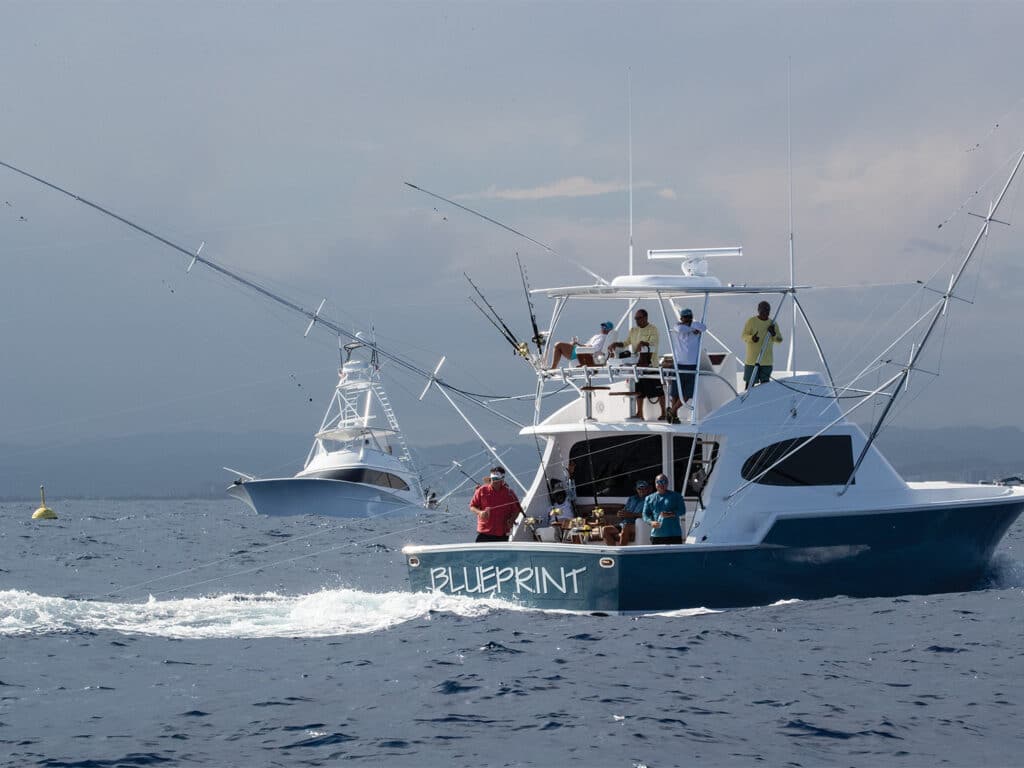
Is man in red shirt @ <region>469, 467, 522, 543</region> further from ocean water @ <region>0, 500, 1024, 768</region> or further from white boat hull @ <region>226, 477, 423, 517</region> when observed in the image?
white boat hull @ <region>226, 477, 423, 517</region>

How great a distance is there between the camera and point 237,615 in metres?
15.6

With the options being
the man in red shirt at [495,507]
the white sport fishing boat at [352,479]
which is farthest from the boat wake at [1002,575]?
the white sport fishing boat at [352,479]

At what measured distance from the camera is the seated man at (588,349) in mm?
15930

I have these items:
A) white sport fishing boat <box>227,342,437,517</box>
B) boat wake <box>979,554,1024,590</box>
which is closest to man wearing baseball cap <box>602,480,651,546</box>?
boat wake <box>979,554,1024,590</box>

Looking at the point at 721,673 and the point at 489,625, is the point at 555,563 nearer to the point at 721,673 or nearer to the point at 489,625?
the point at 489,625

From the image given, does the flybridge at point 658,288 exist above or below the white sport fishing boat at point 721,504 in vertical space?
above

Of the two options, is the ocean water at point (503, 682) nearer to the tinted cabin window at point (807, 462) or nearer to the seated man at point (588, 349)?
the tinted cabin window at point (807, 462)

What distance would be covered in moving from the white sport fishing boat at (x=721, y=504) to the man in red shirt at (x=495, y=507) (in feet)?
1.24

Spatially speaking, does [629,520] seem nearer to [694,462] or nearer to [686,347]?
[694,462]

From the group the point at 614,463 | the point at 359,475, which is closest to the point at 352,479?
the point at 359,475

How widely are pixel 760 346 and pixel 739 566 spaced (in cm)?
284

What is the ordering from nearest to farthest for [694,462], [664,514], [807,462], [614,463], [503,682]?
[503,682] < [664,514] < [807,462] < [694,462] < [614,463]

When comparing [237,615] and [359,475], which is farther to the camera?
[359,475]

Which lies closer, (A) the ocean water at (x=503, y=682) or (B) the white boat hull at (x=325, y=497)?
(A) the ocean water at (x=503, y=682)
